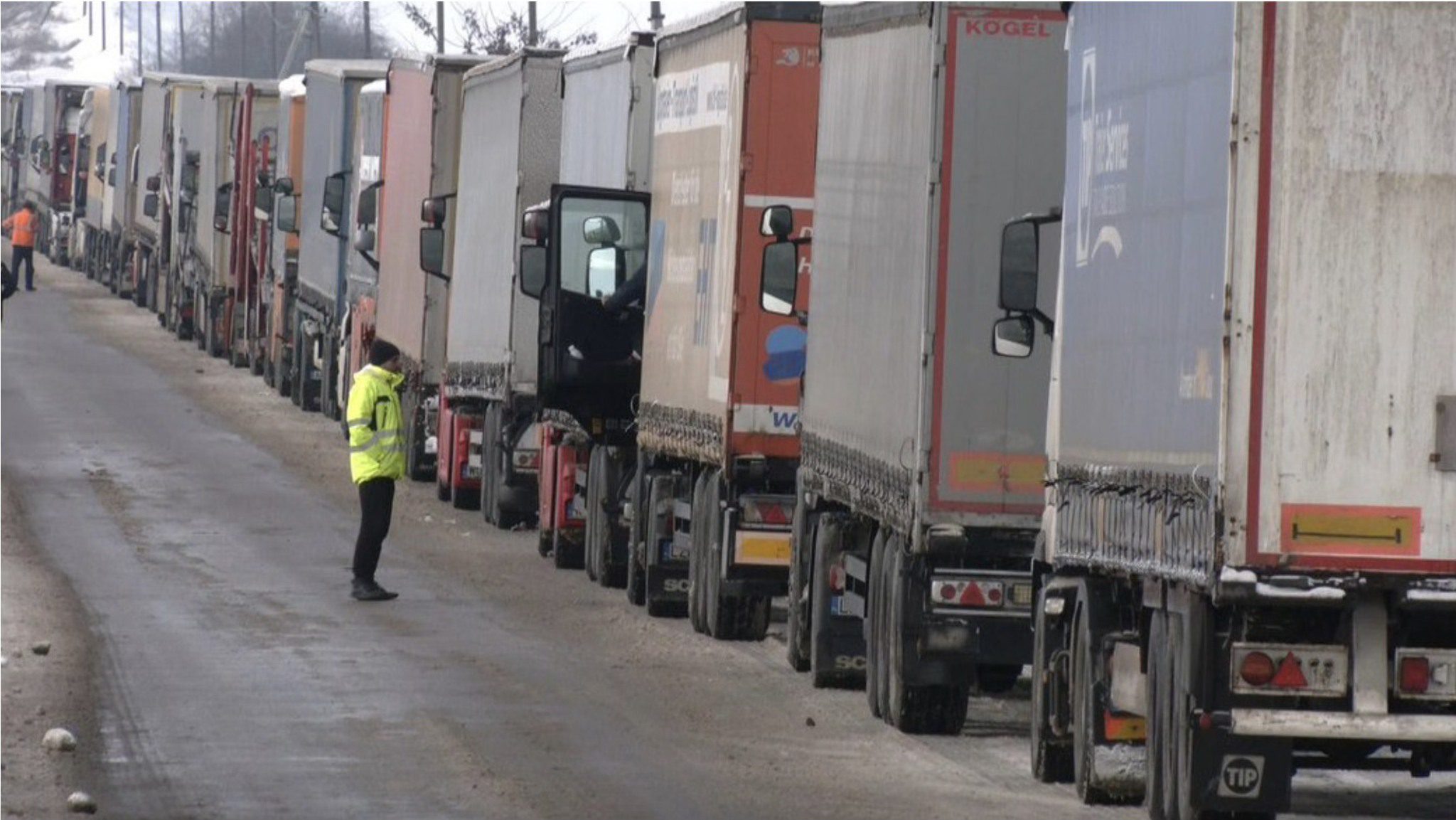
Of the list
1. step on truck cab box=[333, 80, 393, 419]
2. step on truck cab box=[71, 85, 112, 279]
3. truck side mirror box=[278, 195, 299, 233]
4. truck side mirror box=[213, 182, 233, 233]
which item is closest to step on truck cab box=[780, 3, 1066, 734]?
step on truck cab box=[333, 80, 393, 419]

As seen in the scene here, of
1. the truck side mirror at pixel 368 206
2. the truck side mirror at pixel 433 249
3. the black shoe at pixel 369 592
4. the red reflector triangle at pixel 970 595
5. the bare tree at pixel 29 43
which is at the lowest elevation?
the black shoe at pixel 369 592

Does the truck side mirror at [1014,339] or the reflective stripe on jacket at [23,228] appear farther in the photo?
the reflective stripe on jacket at [23,228]

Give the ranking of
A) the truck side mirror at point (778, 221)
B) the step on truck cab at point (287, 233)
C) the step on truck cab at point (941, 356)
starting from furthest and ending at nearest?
the step on truck cab at point (287, 233), the truck side mirror at point (778, 221), the step on truck cab at point (941, 356)

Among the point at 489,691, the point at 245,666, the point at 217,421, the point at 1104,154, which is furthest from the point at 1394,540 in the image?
the point at 217,421

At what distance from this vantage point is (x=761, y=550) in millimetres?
18875

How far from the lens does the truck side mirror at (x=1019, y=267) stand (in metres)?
13.4

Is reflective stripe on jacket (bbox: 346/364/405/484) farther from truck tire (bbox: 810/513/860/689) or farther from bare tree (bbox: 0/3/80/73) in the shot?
bare tree (bbox: 0/3/80/73)

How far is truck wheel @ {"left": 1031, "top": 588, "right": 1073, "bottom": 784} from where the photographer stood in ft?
44.4

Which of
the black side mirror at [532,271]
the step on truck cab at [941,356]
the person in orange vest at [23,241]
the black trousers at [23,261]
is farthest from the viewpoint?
the black trousers at [23,261]

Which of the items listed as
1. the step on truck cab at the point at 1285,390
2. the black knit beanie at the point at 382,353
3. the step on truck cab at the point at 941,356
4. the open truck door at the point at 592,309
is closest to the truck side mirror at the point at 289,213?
the open truck door at the point at 592,309

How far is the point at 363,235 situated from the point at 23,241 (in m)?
30.4

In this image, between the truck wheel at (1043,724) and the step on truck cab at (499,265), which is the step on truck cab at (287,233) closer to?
the step on truck cab at (499,265)

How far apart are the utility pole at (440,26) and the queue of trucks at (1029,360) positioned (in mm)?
36721

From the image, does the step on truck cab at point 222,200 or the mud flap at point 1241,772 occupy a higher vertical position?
the step on truck cab at point 222,200
